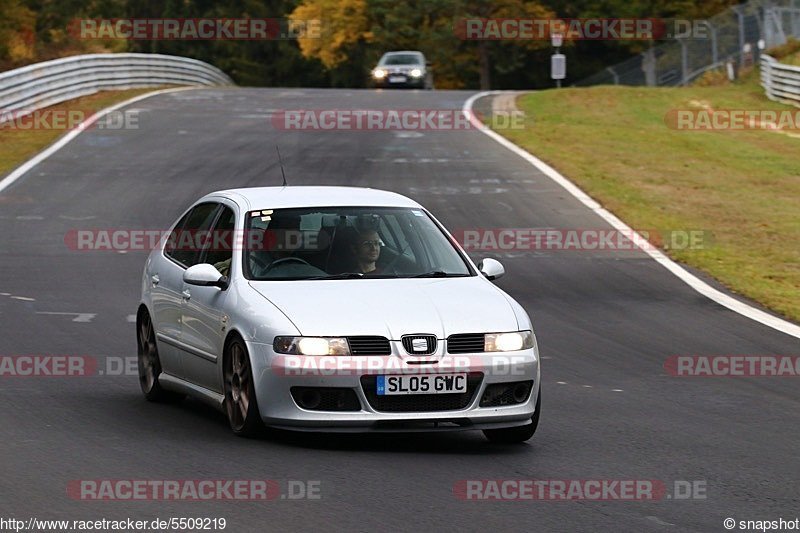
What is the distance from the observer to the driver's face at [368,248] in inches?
382

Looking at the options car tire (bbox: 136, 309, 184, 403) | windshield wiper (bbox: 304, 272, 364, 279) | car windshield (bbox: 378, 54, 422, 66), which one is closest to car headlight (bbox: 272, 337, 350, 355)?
windshield wiper (bbox: 304, 272, 364, 279)

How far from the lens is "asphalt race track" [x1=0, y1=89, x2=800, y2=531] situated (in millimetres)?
7277

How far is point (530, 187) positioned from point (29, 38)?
51298 millimetres

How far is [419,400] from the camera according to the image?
28.3 ft

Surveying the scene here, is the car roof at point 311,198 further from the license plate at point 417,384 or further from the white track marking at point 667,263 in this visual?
the white track marking at point 667,263

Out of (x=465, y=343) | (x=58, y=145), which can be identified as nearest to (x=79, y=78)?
(x=58, y=145)

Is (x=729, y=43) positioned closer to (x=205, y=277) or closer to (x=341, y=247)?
(x=341, y=247)

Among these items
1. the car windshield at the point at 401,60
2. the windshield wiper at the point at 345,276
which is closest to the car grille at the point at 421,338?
the windshield wiper at the point at 345,276

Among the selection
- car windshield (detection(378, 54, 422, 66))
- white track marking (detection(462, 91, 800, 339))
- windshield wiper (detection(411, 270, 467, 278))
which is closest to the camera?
windshield wiper (detection(411, 270, 467, 278))

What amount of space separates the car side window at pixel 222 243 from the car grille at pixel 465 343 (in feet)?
5.49

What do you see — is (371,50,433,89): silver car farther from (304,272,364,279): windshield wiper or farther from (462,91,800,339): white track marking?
(304,272,364,279): windshield wiper

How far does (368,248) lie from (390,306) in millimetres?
977

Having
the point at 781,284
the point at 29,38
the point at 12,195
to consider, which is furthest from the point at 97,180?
the point at 29,38

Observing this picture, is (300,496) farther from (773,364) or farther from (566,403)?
(773,364)
